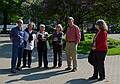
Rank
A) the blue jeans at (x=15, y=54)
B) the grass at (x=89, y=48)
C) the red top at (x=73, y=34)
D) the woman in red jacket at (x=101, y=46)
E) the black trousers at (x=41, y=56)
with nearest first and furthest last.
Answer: the woman in red jacket at (x=101, y=46), the blue jeans at (x=15, y=54), the red top at (x=73, y=34), the black trousers at (x=41, y=56), the grass at (x=89, y=48)

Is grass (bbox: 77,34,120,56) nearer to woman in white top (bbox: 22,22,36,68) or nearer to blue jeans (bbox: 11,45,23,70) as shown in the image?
woman in white top (bbox: 22,22,36,68)

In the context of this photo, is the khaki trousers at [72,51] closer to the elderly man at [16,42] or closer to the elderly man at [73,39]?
the elderly man at [73,39]

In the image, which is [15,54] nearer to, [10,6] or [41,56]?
[41,56]

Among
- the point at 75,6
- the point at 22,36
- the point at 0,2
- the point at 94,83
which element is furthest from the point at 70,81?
the point at 0,2

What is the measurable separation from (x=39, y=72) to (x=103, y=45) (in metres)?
2.83

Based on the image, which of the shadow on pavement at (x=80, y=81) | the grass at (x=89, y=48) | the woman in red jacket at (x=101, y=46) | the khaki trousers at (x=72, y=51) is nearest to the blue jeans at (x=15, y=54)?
the khaki trousers at (x=72, y=51)

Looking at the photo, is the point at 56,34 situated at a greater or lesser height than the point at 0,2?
lesser

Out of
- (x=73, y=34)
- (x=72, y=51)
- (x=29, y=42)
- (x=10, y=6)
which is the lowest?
(x=72, y=51)

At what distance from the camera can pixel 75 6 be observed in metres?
27.3

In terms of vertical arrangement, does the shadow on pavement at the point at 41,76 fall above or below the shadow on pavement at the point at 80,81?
above

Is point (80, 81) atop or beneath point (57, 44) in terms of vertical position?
beneath

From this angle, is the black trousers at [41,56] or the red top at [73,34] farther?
the black trousers at [41,56]

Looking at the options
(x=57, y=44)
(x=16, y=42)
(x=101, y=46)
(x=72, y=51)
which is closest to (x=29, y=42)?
(x=57, y=44)

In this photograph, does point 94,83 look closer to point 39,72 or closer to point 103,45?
point 103,45
